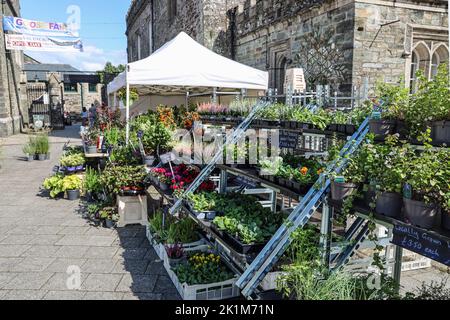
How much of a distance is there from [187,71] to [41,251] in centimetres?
377

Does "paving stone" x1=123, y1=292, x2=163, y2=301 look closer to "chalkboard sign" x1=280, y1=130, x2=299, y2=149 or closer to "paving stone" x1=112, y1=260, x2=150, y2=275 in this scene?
"paving stone" x1=112, y1=260, x2=150, y2=275

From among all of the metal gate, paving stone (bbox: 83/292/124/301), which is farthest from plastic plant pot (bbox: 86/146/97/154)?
the metal gate

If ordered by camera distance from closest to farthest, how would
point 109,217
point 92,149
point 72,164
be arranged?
1. point 109,217
2. point 72,164
3. point 92,149

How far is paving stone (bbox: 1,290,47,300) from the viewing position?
329 centimetres

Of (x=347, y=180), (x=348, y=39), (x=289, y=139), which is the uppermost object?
(x=348, y=39)

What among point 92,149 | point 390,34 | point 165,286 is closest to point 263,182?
point 165,286

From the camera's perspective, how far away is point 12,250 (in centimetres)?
436

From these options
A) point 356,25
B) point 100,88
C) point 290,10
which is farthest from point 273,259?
point 100,88

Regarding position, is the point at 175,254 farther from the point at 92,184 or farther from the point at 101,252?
the point at 92,184

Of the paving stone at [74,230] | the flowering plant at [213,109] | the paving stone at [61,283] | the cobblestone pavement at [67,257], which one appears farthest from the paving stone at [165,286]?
the flowering plant at [213,109]

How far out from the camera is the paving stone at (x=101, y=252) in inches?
167

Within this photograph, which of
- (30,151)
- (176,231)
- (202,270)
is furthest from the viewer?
(30,151)

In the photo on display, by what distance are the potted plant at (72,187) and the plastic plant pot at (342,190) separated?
5.55 meters

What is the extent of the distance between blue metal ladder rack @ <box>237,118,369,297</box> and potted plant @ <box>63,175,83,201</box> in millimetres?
5014
